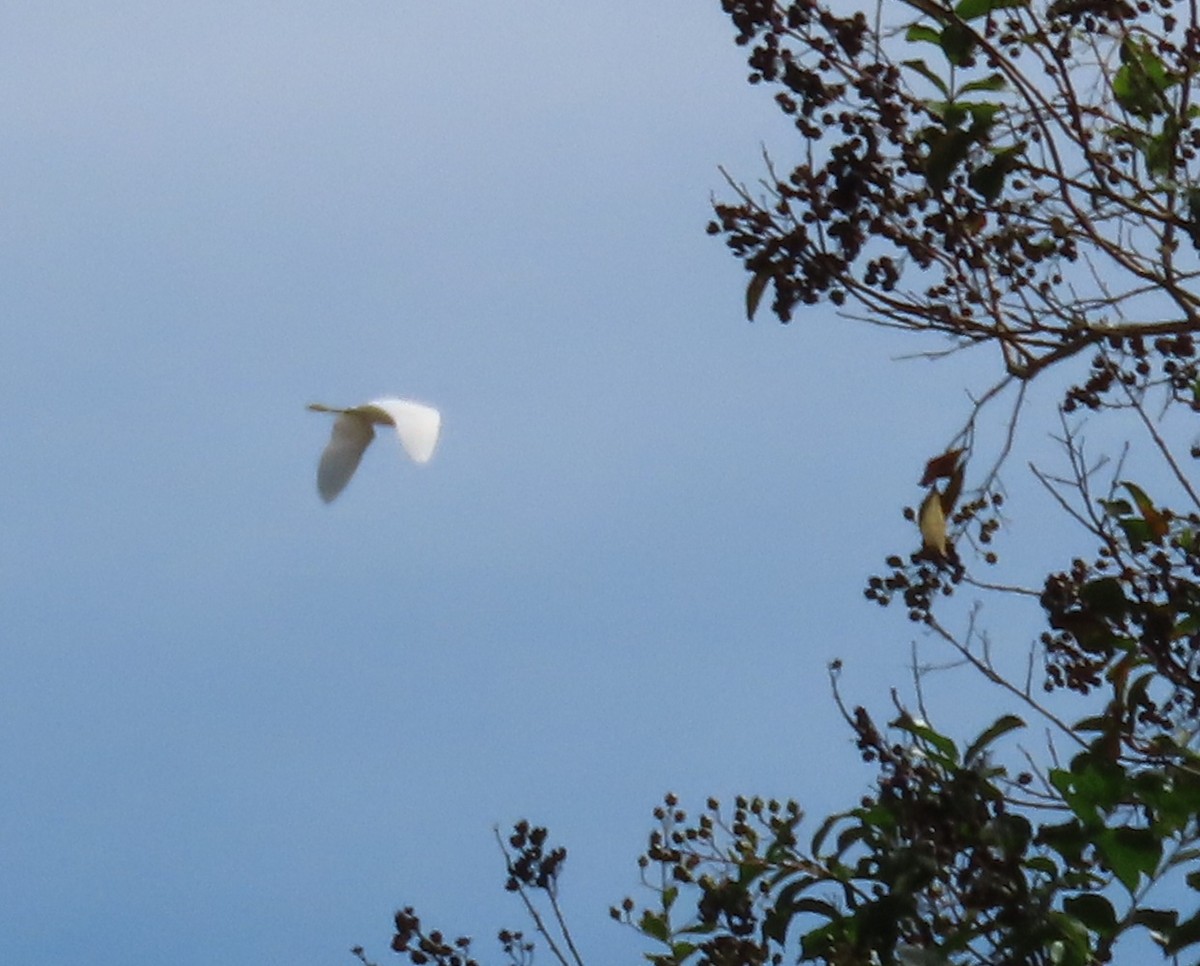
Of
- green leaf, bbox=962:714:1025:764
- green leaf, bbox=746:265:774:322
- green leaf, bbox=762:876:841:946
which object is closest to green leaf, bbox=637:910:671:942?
green leaf, bbox=762:876:841:946

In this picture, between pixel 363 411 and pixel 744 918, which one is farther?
pixel 363 411

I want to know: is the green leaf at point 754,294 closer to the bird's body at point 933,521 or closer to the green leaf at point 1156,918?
the bird's body at point 933,521

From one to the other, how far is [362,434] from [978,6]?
1415 millimetres

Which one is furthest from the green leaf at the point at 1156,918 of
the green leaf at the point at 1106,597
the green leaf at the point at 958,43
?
the green leaf at the point at 958,43

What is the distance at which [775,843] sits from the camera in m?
2.83

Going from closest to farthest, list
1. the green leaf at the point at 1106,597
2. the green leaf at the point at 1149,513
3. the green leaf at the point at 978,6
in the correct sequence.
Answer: the green leaf at the point at 1106,597
the green leaf at the point at 1149,513
the green leaf at the point at 978,6

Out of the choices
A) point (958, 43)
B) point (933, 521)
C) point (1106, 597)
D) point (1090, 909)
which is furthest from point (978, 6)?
point (1090, 909)

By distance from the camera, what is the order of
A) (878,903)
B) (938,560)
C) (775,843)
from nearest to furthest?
(878,903), (775,843), (938,560)

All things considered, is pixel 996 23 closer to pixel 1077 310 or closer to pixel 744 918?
pixel 1077 310

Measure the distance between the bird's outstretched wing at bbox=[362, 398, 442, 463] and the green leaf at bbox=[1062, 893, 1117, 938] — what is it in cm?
131

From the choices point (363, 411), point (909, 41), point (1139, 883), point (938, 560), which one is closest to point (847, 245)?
point (909, 41)

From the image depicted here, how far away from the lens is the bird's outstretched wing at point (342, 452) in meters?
3.02

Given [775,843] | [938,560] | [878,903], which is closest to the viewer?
[878,903]

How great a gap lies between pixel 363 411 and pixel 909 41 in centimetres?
126
